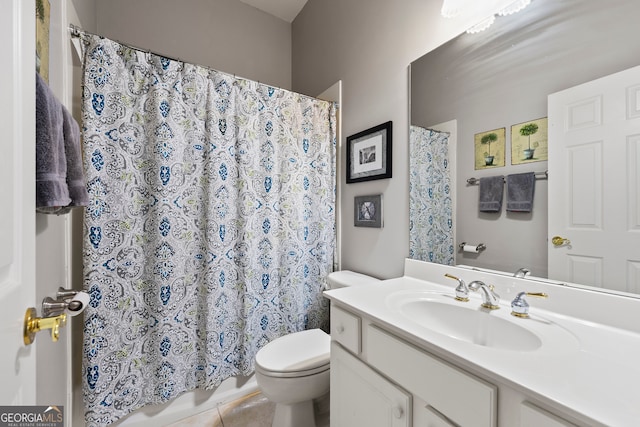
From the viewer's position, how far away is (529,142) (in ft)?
3.12

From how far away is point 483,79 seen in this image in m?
1.11

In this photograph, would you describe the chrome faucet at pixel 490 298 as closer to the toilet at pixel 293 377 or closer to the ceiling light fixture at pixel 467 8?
the toilet at pixel 293 377

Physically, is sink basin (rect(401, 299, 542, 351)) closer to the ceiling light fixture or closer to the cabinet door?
the cabinet door

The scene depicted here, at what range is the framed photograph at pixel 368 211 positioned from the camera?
1592mm

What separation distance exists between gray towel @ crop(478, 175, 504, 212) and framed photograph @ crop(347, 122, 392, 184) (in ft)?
1.69

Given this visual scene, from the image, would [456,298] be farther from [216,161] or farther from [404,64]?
[216,161]

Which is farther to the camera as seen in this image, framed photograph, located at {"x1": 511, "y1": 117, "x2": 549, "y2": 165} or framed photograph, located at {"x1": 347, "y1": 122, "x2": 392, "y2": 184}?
framed photograph, located at {"x1": 347, "y1": 122, "x2": 392, "y2": 184}

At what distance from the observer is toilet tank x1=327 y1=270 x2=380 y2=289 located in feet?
5.21

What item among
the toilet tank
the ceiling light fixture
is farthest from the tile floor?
the ceiling light fixture

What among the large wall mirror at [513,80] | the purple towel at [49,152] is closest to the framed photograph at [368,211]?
the large wall mirror at [513,80]

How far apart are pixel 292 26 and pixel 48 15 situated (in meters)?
2.00

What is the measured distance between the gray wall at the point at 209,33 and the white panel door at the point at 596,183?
2.18 m

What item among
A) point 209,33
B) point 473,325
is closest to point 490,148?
point 473,325

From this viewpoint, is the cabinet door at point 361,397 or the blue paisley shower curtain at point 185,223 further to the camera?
the blue paisley shower curtain at point 185,223
